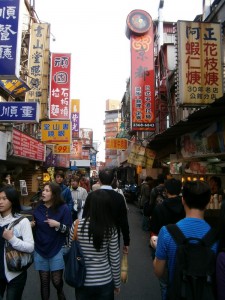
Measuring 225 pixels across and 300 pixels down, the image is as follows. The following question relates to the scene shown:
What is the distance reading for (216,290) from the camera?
215cm

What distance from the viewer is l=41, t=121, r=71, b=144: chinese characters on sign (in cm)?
1552

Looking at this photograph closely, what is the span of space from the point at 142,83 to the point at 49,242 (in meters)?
12.0

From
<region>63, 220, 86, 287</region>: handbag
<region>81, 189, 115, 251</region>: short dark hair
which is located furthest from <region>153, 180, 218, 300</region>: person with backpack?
<region>63, 220, 86, 287</region>: handbag

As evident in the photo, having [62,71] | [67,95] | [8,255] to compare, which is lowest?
[8,255]

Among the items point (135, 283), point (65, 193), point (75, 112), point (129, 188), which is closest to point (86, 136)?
point (75, 112)

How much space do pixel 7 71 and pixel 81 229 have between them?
18.7ft

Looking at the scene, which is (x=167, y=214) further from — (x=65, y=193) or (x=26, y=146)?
(x=26, y=146)

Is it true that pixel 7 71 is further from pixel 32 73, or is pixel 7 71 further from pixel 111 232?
pixel 32 73

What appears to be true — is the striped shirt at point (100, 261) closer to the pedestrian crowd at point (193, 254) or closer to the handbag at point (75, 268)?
the handbag at point (75, 268)

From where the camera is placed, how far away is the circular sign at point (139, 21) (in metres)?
15.0

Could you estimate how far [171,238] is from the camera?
2.29m

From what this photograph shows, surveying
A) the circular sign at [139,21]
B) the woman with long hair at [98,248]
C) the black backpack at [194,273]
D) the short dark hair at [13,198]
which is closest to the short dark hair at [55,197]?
the short dark hair at [13,198]

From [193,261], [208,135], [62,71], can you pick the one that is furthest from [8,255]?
[62,71]

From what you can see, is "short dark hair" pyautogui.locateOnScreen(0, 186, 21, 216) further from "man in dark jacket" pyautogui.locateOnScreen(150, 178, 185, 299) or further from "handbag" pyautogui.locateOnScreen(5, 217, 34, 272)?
"man in dark jacket" pyautogui.locateOnScreen(150, 178, 185, 299)
